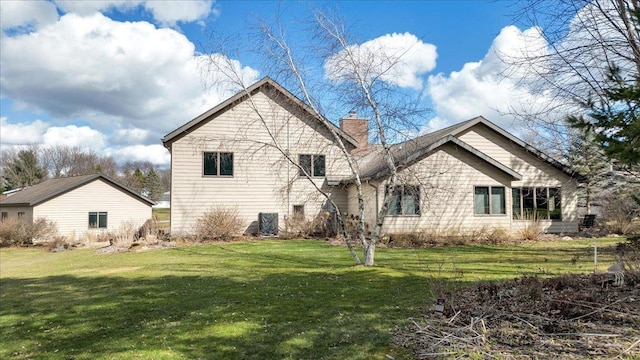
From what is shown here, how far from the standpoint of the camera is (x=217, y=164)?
20641mm

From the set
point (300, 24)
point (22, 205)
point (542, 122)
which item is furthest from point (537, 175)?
point (22, 205)

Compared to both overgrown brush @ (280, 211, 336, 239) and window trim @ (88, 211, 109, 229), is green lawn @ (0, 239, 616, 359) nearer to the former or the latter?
overgrown brush @ (280, 211, 336, 239)

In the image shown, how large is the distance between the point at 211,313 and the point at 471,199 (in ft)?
48.9

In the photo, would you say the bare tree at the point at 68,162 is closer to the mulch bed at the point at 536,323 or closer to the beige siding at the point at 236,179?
the beige siding at the point at 236,179

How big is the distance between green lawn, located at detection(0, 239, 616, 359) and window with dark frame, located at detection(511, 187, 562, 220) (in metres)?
6.86

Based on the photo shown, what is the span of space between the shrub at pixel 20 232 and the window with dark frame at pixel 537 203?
26.0m

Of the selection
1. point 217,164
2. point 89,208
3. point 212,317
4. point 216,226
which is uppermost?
point 217,164

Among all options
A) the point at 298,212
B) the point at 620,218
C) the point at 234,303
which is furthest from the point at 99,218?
the point at 620,218

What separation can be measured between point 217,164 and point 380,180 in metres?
8.12

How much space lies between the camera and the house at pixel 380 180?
18312mm

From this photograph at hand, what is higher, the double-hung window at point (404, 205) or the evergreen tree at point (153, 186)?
the evergreen tree at point (153, 186)

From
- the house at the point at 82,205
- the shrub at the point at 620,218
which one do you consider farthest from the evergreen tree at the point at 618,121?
the house at the point at 82,205

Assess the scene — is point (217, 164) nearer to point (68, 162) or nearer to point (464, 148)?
point (464, 148)

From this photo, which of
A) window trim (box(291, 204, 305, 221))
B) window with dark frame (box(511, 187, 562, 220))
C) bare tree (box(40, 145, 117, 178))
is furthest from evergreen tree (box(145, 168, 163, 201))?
window with dark frame (box(511, 187, 562, 220))
